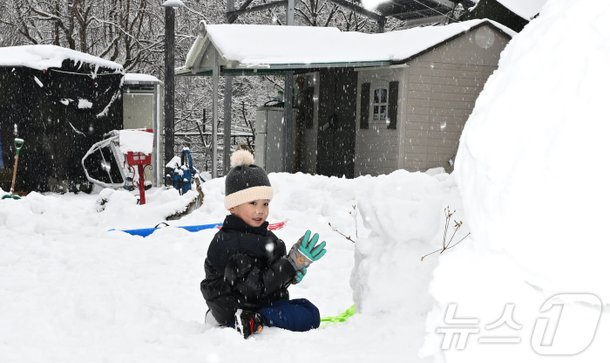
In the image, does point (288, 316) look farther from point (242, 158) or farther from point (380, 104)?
point (380, 104)

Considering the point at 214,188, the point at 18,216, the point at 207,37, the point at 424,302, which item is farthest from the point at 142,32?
the point at 424,302

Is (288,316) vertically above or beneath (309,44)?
beneath

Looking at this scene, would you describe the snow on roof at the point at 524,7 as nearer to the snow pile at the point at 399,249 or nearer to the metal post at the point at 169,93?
the metal post at the point at 169,93

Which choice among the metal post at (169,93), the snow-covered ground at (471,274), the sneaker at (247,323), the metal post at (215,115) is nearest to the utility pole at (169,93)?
the metal post at (169,93)

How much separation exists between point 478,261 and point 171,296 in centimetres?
344

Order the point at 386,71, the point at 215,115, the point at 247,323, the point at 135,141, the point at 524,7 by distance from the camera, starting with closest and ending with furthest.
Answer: the point at 247,323
the point at 135,141
the point at 215,115
the point at 386,71
the point at 524,7

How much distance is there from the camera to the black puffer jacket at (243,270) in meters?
3.62

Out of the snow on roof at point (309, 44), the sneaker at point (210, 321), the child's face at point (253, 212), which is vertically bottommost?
the sneaker at point (210, 321)

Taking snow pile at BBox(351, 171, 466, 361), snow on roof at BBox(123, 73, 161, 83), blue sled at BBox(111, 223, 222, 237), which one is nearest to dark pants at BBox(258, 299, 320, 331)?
snow pile at BBox(351, 171, 466, 361)

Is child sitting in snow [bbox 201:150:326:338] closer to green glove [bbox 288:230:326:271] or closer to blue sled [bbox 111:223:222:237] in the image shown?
green glove [bbox 288:230:326:271]

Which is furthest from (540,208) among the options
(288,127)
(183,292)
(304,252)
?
(288,127)

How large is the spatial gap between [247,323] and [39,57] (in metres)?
12.6

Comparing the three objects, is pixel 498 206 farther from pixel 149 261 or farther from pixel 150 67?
pixel 150 67

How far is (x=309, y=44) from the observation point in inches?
567
